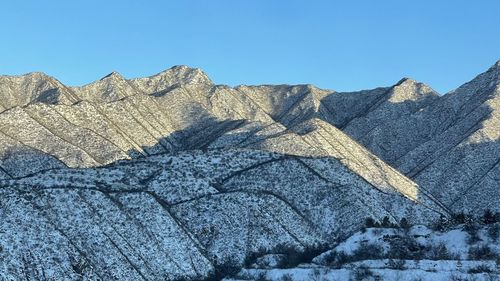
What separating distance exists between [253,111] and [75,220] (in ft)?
354

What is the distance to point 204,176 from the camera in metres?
64.3

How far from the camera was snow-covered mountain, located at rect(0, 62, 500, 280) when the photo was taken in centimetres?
4834

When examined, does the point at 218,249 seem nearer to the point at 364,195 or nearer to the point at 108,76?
the point at 364,195

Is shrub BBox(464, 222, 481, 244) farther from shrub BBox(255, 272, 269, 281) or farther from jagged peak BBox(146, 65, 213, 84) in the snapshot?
jagged peak BBox(146, 65, 213, 84)

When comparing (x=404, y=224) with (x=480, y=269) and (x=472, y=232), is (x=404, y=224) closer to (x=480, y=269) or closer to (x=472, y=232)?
(x=472, y=232)

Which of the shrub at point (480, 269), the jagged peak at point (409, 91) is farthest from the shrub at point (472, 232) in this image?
the jagged peak at point (409, 91)

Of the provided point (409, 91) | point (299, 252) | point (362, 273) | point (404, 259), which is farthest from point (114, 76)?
point (362, 273)

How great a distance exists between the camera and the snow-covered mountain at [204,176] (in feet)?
159

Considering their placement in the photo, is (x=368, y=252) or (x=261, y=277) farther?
(x=368, y=252)

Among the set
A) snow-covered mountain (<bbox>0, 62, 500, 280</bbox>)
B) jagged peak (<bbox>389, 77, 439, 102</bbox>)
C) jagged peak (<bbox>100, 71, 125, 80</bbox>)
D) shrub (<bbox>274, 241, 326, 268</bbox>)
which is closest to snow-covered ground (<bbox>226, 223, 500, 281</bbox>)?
shrub (<bbox>274, 241, 326, 268</bbox>)

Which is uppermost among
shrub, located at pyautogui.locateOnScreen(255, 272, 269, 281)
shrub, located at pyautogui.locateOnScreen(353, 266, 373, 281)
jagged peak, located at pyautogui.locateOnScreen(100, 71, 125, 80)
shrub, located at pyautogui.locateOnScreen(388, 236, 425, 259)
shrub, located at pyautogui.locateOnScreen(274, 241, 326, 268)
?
jagged peak, located at pyautogui.locateOnScreen(100, 71, 125, 80)

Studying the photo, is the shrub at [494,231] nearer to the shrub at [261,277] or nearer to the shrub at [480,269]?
the shrub at [480,269]

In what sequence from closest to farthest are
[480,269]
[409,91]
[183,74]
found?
1. [480,269]
2. [409,91]
3. [183,74]

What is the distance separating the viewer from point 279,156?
71.0 m
